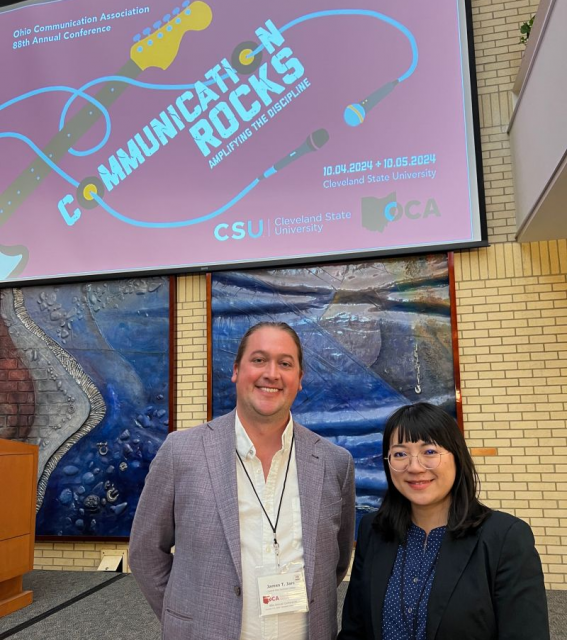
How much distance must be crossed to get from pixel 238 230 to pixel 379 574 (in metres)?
3.76

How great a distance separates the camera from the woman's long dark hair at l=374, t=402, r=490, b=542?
4.47 feet

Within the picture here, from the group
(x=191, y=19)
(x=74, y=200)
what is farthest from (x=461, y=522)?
(x=191, y=19)

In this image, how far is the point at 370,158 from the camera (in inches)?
181

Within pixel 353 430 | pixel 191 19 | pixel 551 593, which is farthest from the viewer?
pixel 191 19

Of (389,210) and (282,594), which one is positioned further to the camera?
(389,210)

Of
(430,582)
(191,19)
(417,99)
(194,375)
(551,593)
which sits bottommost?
(551,593)

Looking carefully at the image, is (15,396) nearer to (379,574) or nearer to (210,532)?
(210,532)

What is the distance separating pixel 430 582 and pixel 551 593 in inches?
130

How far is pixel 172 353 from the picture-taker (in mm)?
4766

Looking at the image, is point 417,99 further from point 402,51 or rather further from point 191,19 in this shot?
point 191,19

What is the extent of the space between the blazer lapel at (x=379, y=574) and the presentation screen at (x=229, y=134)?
3306 mm

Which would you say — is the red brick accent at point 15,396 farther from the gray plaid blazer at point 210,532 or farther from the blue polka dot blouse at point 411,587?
the blue polka dot blouse at point 411,587

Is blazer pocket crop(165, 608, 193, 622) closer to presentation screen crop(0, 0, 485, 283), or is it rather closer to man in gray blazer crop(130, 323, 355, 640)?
man in gray blazer crop(130, 323, 355, 640)

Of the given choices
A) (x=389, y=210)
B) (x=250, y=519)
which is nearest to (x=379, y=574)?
(x=250, y=519)
